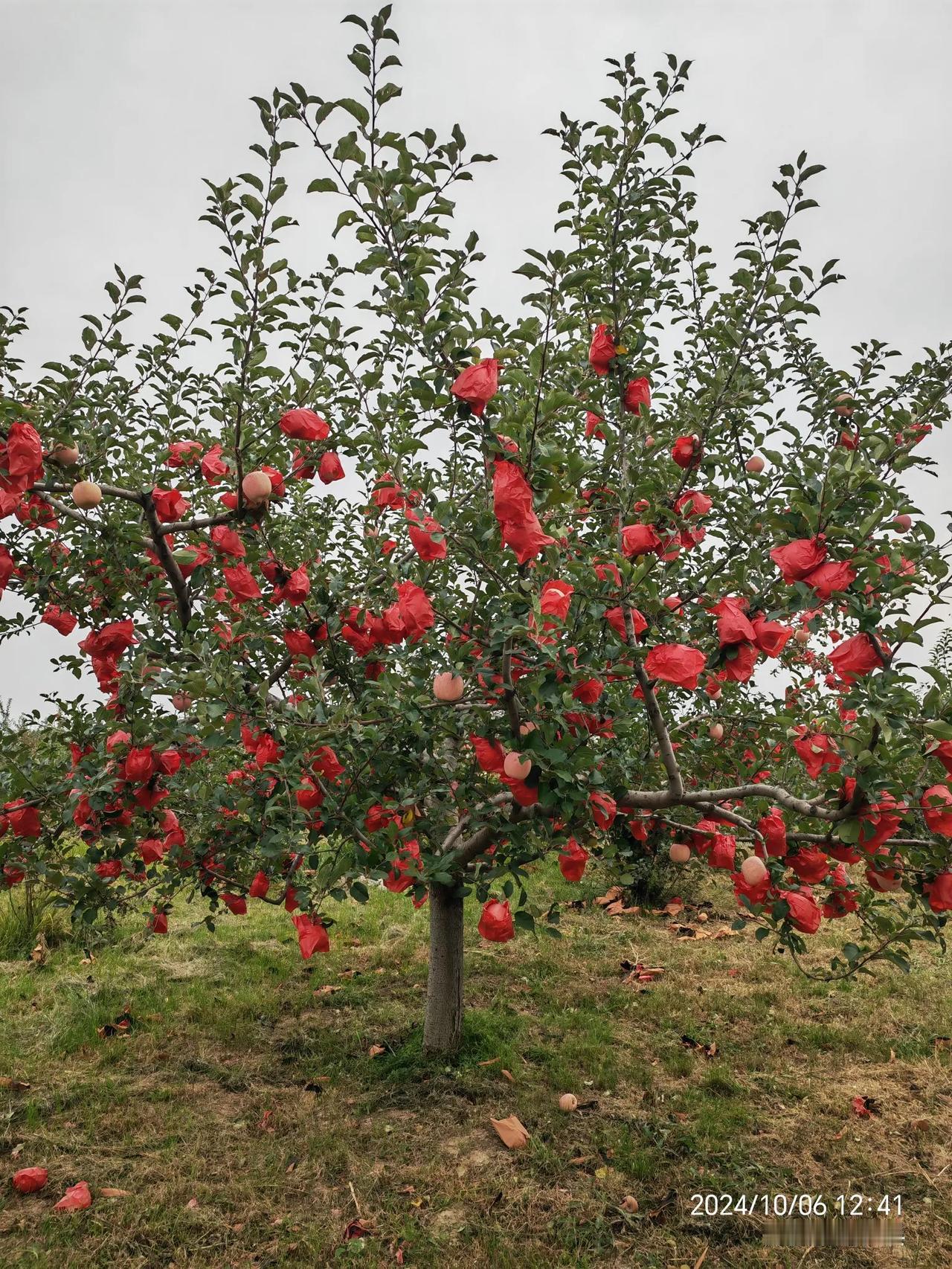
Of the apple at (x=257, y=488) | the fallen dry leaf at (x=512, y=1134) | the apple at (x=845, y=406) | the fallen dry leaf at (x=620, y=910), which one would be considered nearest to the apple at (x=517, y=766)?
the apple at (x=257, y=488)

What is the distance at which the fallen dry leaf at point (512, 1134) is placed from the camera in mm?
3330

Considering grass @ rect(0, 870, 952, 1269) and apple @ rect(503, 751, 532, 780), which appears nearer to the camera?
apple @ rect(503, 751, 532, 780)

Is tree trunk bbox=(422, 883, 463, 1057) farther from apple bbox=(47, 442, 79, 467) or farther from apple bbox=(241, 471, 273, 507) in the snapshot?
apple bbox=(47, 442, 79, 467)

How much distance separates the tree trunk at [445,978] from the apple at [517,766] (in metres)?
1.95

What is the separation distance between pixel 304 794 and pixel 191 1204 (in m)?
1.57

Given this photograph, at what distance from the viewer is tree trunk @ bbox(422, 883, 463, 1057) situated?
409 cm

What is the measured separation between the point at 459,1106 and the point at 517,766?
2.18 metres

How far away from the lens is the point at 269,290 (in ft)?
8.93

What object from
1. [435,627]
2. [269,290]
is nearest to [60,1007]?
[435,627]

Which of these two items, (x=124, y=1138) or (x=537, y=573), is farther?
(x=124, y=1138)

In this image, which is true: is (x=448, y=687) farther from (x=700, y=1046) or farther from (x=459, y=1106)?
(x=700, y=1046)

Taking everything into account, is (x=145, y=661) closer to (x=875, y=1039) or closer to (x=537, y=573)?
(x=537, y=573)

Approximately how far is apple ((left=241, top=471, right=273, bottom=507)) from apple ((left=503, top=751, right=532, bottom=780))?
1268 millimetres

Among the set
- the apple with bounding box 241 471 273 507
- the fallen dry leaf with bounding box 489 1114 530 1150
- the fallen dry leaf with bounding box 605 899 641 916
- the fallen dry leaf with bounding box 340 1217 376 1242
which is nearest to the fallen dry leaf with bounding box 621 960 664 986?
the fallen dry leaf with bounding box 605 899 641 916
